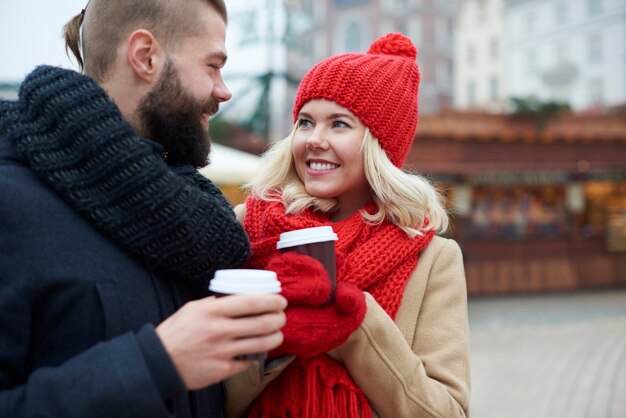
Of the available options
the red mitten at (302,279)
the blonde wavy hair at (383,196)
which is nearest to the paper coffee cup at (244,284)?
the red mitten at (302,279)

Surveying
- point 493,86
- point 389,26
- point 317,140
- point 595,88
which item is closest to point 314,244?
point 317,140

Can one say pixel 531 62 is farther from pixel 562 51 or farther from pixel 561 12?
pixel 561 12

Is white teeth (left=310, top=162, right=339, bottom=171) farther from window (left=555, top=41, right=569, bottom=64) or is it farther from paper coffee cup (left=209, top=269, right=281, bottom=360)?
window (left=555, top=41, right=569, bottom=64)

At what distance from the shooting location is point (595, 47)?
32.0 meters

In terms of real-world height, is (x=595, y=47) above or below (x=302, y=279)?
above

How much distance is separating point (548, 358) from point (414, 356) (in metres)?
6.46

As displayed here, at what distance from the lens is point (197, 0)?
158 cm

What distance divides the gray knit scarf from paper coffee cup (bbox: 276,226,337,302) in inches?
8.8

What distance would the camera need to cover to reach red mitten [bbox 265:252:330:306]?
1.33 metres

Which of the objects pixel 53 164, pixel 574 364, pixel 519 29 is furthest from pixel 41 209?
pixel 519 29

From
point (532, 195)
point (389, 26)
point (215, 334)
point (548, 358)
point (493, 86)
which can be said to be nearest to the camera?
point (215, 334)

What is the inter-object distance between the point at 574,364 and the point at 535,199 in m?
6.19

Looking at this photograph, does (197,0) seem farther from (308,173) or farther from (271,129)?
(271,129)

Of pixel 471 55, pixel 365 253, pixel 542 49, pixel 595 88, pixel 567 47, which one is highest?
pixel 471 55
